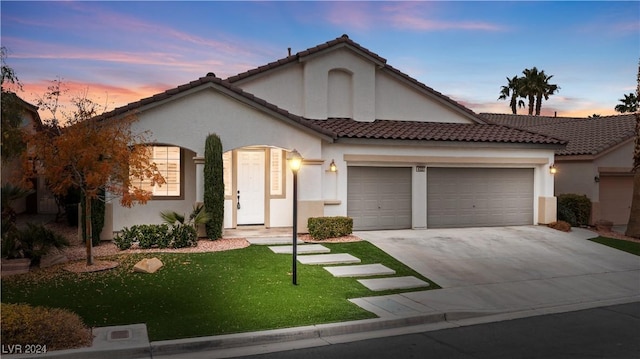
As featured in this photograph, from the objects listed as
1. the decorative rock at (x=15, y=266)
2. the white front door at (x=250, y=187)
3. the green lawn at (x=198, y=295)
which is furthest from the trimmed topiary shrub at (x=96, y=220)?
the white front door at (x=250, y=187)

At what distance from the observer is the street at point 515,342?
697cm

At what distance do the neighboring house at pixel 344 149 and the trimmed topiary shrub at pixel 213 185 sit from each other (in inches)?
16.5

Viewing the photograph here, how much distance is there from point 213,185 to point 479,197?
9971 mm

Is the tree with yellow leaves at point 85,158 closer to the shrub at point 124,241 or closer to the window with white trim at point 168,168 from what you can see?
the shrub at point 124,241

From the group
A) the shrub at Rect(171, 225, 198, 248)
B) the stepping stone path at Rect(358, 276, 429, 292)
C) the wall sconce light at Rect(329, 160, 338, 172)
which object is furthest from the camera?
the wall sconce light at Rect(329, 160, 338, 172)

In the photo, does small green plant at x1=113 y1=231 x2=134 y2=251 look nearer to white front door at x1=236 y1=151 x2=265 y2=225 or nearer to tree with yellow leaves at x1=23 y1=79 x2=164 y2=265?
tree with yellow leaves at x1=23 y1=79 x2=164 y2=265

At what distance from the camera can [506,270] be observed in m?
12.8

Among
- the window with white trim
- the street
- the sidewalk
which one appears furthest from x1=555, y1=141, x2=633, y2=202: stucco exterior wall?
the window with white trim

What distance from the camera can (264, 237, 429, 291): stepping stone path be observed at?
11.0m

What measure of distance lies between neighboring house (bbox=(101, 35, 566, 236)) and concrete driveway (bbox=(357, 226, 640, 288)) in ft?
3.93

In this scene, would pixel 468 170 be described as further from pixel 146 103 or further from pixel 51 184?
pixel 51 184

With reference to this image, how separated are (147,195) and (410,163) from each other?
377 inches

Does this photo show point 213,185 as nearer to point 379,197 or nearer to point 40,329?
point 379,197

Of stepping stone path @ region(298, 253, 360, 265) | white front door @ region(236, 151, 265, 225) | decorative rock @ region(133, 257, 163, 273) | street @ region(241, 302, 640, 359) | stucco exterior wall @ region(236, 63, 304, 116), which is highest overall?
stucco exterior wall @ region(236, 63, 304, 116)
